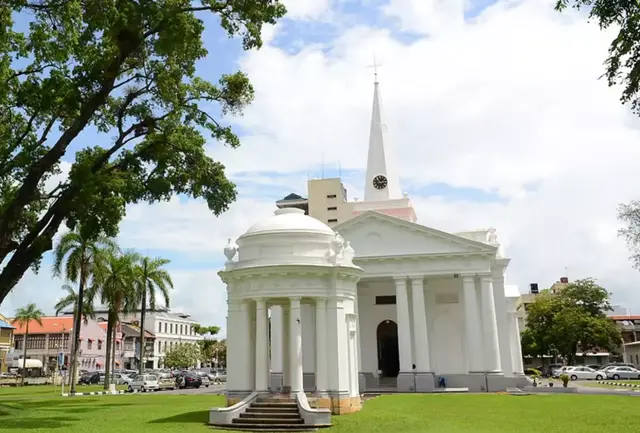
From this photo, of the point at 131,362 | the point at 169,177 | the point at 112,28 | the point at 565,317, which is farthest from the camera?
the point at 131,362

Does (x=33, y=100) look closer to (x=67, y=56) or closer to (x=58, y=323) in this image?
(x=67, y=56)

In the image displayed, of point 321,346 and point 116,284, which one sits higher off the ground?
point 116,284

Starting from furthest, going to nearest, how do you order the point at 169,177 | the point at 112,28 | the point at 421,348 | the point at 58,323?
the point at 58,323, the point at 421,348, the point at 169,177, the point at 112,28

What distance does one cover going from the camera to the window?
122ft

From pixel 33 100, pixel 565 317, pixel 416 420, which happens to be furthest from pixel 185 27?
pixel 565 317

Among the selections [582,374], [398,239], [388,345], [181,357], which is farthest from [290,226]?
[181,357]

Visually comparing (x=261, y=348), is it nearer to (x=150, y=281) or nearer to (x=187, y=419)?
(x=187, y=419)

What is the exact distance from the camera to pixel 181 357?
78188 millimetres

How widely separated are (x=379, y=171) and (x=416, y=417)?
2441cm

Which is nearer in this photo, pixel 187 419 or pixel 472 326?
pixel 187 419

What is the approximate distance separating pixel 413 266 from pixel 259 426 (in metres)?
18.7

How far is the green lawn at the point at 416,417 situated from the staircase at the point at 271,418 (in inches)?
38.7

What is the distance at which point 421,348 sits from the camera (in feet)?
107

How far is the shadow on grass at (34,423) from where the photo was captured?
55.0ft
